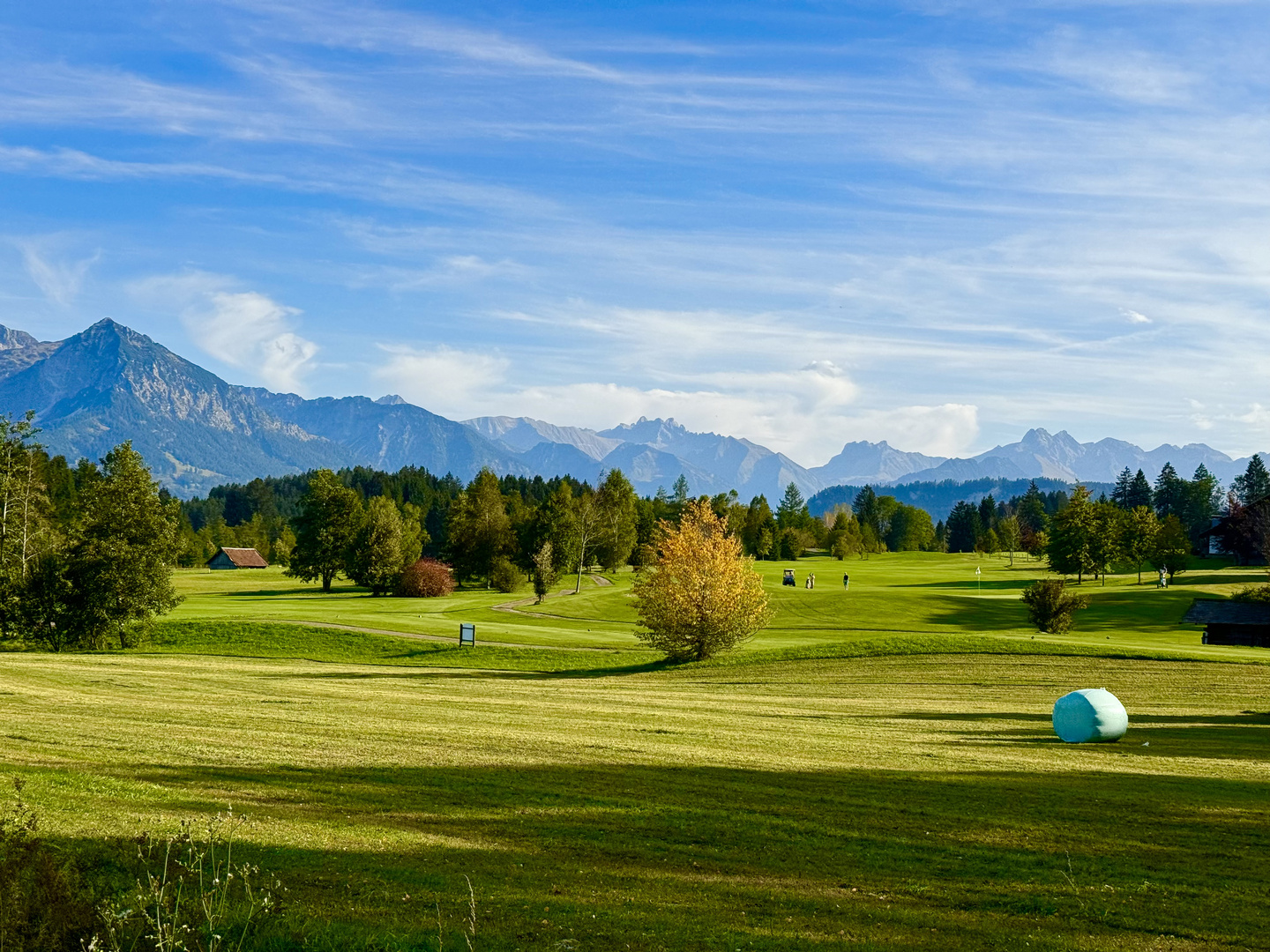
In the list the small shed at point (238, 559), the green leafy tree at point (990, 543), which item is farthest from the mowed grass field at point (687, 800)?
the small shed at point (238, 559)

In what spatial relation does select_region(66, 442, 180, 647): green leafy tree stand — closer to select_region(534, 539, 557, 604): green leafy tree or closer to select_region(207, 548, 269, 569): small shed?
select_region(534, 539, 557, 604): green leafy tree

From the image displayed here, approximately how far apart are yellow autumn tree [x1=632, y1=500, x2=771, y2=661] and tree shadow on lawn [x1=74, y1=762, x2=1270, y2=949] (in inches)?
1127

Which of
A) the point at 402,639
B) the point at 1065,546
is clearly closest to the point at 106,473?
the point at 402,639

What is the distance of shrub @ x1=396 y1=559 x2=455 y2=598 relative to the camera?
295 feet

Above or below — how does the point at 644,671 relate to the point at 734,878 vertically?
below

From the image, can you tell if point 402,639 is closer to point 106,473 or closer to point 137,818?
point 106,473

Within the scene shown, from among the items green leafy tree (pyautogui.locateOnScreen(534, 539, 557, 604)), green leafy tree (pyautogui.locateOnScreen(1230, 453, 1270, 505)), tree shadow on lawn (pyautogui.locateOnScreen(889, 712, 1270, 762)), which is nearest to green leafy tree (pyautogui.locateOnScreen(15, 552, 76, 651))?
green leafy tree (pyautogui.locateOnScreen(534, 539, 557, 604))

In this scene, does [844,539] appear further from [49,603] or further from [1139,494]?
[49,603]

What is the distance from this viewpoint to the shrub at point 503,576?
102 metres

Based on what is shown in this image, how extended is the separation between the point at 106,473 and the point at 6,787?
48894 millimetres

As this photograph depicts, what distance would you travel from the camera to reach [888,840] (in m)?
13.1

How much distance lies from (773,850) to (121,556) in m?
48.3

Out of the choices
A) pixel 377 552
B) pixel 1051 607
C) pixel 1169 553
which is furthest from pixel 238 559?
pixel 1051 607

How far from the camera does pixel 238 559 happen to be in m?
158
